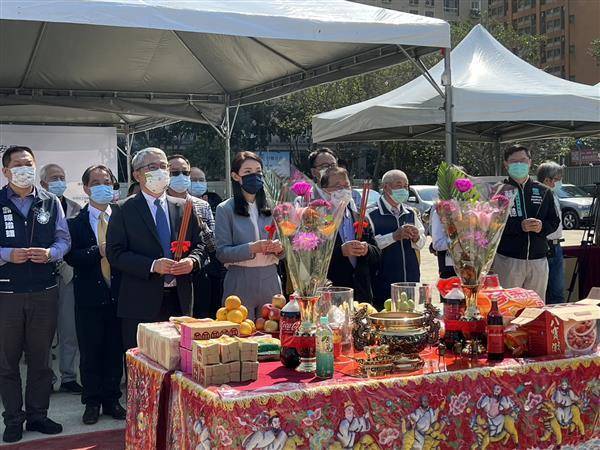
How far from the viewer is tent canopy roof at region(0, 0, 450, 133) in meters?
4.46

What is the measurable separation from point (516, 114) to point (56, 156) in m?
5.40

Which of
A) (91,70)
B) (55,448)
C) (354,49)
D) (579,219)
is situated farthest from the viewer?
(579,219)

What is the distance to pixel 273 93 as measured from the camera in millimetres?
7809

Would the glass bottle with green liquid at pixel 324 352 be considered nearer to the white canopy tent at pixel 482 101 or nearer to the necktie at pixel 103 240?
the necktie at pixel 103 240

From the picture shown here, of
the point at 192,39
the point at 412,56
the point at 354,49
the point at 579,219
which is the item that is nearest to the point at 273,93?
the point at 192,39

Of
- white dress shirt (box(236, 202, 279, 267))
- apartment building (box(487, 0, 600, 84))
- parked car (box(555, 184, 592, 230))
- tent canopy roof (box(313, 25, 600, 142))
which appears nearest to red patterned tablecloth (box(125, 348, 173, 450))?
white dress shirt (box(236, 202, 279, 267))

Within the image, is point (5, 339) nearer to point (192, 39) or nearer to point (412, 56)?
point (412, 56)

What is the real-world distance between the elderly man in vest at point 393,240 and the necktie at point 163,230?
1419 millimetres

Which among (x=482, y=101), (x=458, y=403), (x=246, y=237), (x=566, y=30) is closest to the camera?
(x=458, y=403)

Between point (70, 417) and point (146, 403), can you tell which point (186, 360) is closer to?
point (146, 403)

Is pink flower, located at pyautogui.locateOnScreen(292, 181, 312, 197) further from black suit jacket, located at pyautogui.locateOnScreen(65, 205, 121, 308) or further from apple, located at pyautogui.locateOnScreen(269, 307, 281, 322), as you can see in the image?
black suit jacket, located at pyautogui.locateOnScreen(65, 205, 121, 308)

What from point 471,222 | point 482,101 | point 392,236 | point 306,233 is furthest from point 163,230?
point 482,101

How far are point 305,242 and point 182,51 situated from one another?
5878mm

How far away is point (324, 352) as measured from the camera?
2.43 metres
